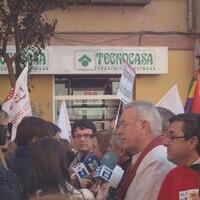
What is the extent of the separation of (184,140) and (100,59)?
977 cm

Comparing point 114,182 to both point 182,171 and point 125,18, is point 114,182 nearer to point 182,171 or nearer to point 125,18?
point 182,171

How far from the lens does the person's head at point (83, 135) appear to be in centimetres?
651

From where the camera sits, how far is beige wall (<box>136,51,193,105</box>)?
1405 cm

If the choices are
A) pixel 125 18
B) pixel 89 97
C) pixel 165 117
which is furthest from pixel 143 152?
pixel 125 18

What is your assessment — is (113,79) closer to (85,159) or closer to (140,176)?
(85,159)

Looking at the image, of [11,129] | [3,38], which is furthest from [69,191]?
[3,38]

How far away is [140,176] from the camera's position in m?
4.29

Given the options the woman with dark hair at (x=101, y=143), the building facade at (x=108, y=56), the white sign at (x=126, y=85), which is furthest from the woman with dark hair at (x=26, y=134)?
the building facade at (x=108, y=56)

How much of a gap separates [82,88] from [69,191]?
10513 millimetres

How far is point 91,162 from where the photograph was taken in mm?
5895

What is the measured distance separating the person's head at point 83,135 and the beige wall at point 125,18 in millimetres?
7189

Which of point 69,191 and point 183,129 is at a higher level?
point 183,129

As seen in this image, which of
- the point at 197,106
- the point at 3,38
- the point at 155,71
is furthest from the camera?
the point at 155,71

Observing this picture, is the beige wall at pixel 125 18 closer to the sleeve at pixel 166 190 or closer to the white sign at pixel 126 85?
the white sign at pixel 126 85
